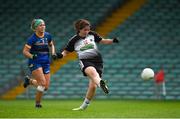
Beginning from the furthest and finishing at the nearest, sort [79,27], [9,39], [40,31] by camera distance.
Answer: [9,39], [40,31], [79,27]

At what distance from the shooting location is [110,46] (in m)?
22.1

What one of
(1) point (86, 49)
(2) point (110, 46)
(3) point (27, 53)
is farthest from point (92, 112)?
(2) point (110, 46)

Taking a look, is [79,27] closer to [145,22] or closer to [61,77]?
[61,77]

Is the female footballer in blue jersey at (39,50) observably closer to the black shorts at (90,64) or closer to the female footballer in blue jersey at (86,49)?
the female footballer in blue jersey at (86,49)

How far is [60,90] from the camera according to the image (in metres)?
20.6

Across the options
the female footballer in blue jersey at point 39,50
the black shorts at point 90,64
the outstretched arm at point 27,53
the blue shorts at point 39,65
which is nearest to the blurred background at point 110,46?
the blue shorts at point 39,65

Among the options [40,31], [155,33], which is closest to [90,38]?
[40,31]

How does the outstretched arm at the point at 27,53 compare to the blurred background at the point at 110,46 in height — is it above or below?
below

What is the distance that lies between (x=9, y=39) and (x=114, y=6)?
427 cm

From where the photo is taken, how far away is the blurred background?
20.6m

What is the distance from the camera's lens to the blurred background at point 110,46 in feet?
67.5

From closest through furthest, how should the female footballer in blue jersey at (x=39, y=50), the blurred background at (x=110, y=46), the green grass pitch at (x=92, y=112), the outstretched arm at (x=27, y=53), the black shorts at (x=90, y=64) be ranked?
the green grass pitch at (x=92, y=112), the black shorts at (x=90, y=64), the outstretched arm at (x=27, y=53), the female footballer in blue jersey at (x=39, y=50), the blurred background at (x=110, y=46)

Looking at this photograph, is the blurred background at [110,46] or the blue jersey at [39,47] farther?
the blurred background at [110,46]

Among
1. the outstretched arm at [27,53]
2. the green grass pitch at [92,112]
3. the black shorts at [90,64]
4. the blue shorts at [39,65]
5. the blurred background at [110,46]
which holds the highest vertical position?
the blurred background at [110,46]
